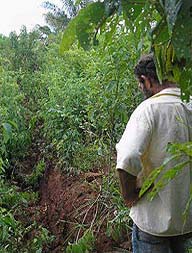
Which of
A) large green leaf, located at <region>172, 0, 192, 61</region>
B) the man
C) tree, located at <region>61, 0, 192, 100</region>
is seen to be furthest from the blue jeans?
large green leaf, located at <region>172, 0, 192, 61</region>

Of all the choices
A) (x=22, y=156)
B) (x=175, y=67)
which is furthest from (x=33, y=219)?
(x=175, y=67)

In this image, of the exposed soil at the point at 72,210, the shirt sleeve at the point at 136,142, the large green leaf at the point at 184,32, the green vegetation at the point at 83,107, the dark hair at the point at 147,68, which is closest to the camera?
the large green leaf at the point at 184,32

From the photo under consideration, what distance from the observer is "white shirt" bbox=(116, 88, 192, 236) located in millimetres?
1912

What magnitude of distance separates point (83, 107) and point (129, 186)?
11.6 feet

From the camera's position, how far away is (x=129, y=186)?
6.58 feet

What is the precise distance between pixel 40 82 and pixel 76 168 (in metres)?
2.45

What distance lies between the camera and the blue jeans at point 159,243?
199 cm

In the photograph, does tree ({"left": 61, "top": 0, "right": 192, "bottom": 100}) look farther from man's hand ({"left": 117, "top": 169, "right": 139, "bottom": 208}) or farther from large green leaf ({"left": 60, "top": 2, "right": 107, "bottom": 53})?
man's hand ({"left": 117, "top": 169, "right": 139, "bottom": 208})

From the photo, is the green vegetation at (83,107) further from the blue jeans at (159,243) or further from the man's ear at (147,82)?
the blue jeans at (159,243)

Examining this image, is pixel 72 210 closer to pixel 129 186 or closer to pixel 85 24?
pixel 129 186

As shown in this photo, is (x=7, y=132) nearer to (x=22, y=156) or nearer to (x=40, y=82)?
(x=22, y=156)

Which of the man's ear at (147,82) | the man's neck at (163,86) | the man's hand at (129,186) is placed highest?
the man's ear at (147,82)

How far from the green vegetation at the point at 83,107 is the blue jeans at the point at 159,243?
721mm

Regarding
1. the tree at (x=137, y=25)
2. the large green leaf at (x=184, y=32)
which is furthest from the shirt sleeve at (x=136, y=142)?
the large green leaf at (x=184, y=32)
